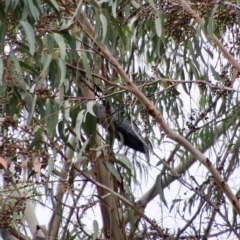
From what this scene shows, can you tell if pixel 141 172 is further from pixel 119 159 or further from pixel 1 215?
pixel 1 215

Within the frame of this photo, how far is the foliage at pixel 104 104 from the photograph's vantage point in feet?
7.53

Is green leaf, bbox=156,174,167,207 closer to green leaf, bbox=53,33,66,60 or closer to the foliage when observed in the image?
the foliage

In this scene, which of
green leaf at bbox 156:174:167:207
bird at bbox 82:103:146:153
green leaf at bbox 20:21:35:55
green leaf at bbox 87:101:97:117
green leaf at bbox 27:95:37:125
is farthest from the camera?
bird at bbox 82:103:146:153

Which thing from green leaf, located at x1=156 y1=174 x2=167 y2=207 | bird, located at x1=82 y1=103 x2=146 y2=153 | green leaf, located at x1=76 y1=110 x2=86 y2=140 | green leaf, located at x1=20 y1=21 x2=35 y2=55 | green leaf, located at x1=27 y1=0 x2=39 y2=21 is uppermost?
bird, located at x1=82 y1=103 x2=146 y2=153

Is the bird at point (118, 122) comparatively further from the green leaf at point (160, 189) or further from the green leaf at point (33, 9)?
the green leaf at point (33, 9)

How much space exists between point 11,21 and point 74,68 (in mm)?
355

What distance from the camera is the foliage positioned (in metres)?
2.29

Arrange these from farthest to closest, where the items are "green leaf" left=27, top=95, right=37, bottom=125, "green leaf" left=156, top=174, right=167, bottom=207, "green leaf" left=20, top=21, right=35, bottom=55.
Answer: "green leaf" left=156, top=174, right=167, bottom=207
"green leaf" left=27, top=95, right=37, bottom=125
"green leaf" left=20, top=21, right=35, bottom=55

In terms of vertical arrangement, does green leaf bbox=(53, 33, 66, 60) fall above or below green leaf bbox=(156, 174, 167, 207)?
above

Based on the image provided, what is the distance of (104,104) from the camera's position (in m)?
2.86

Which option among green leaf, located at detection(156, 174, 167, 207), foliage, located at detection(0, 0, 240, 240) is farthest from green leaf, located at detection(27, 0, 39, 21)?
green leaf, located at detection(156, 174, 167, 207)

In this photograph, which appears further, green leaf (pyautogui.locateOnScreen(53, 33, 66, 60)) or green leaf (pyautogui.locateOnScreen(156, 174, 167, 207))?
green leaf (pyautogui.locateOnScreen(156, 174, 167, 207))

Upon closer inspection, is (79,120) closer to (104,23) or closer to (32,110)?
(32,110)

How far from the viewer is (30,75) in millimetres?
2732
